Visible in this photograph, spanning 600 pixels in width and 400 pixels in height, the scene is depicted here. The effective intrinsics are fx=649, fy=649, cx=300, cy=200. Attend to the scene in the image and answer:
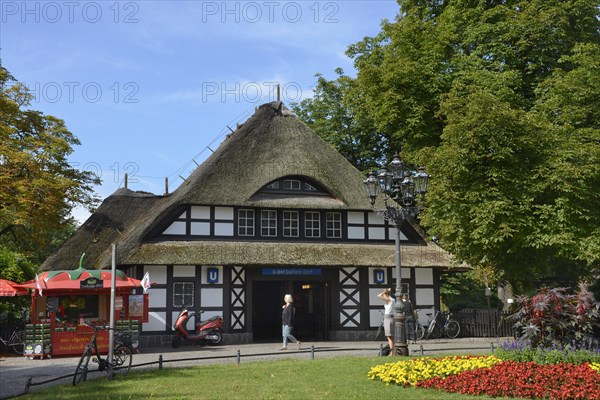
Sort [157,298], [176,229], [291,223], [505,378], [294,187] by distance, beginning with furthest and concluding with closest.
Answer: [294,187] < [291,223] < [176,229] < [157,298] < [505,378]

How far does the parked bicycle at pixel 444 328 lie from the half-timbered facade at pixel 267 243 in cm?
104

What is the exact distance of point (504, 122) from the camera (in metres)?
23.8

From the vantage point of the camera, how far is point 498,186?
24.3m

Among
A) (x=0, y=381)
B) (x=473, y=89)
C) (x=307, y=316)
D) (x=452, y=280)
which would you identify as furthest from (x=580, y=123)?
(x=0, y=381)

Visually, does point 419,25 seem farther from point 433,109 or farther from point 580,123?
point 580,123

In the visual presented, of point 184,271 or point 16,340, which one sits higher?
point 184,271

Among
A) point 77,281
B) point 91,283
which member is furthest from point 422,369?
point 77,281

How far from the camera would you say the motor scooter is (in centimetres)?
2338

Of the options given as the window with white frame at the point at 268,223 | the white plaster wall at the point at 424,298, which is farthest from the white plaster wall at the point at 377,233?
the window with white frame at the point at 268,223

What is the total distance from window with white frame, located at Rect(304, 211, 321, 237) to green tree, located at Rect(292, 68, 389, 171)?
27.4 feet

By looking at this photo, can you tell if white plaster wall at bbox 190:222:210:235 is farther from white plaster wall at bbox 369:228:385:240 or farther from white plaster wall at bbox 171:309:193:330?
white plaster wall at bbox 369:228:385:240

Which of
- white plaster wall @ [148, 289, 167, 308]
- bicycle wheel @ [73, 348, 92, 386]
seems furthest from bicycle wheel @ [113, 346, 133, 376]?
white plaster wall @ [148, 289, 167, 308]

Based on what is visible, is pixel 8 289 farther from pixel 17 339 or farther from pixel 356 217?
pixel 356 217

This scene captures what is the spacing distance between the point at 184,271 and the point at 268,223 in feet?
13.6
